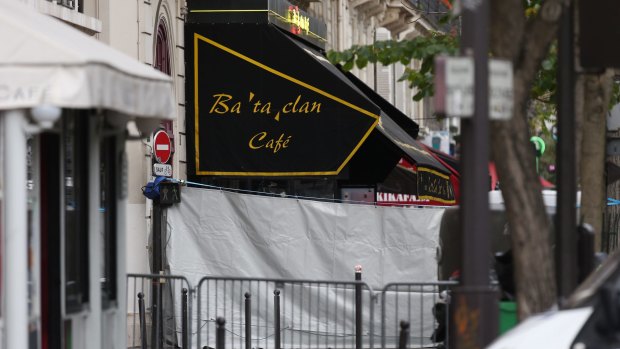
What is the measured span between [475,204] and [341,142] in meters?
11.9

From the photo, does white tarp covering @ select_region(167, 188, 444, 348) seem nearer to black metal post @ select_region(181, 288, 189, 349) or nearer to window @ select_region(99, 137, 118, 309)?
black metal post @ select_region(181, 288, 189, 349)

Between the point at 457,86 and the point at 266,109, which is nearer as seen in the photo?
the point at 457,86

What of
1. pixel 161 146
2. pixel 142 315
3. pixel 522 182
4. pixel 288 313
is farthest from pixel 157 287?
pixel 522 182

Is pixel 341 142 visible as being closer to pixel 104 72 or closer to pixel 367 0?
pixel 104 72

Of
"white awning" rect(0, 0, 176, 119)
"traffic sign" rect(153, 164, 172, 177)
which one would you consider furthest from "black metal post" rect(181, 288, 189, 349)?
"white awning" rect(0, 0, 176, 119)

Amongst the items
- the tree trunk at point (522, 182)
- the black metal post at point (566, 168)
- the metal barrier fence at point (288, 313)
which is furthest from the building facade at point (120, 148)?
the black metal post at point (566, 168)

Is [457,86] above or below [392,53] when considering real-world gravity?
below

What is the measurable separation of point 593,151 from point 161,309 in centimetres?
498

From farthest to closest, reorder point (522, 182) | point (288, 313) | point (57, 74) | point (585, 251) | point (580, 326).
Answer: point (288, 313)
point (585, 251)
point (522, 182)
point (57, 74)
point (580, 326)

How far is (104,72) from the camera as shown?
8.04 metres

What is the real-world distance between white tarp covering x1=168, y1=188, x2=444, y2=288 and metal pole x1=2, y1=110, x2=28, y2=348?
26.5 feet

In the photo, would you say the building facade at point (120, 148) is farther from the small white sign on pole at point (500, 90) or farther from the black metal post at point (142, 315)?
the small white sign on pole at point (500, 90)

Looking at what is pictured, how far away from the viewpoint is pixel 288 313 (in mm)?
15391

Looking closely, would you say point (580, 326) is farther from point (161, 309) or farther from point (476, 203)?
point (161, 309)
